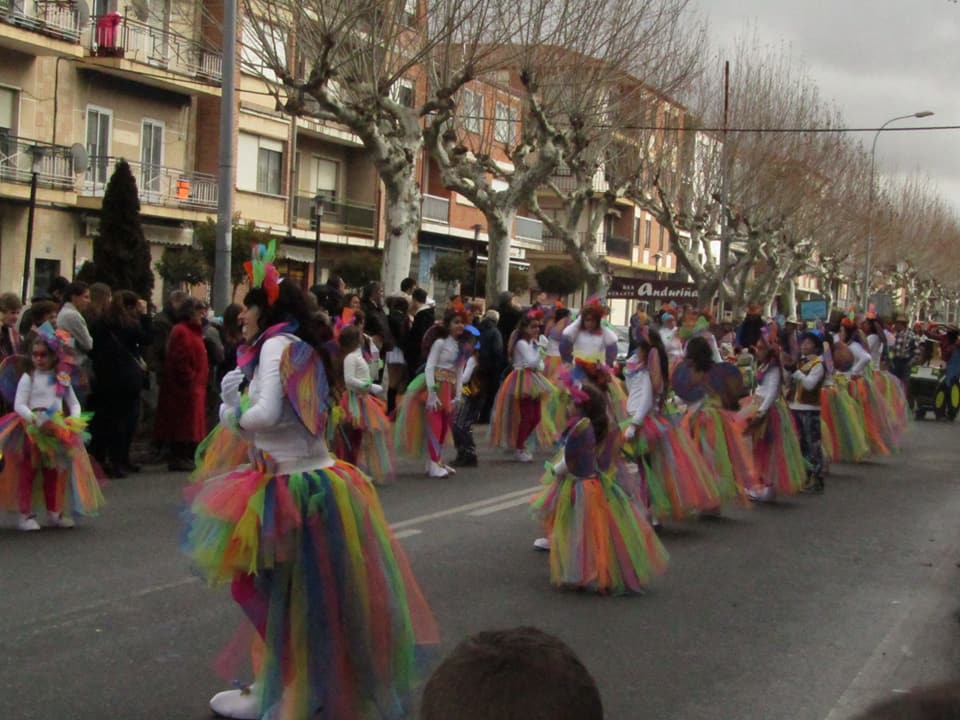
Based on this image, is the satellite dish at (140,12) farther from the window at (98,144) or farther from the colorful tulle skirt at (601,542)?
the colorful tulle skirt at (601,542)

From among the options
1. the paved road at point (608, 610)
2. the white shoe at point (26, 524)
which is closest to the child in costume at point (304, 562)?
the paved road at point (608, 610)

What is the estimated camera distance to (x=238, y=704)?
5348 millimetres

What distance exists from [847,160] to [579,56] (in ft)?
91.5

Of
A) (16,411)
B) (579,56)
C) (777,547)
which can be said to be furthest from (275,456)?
(579,56)

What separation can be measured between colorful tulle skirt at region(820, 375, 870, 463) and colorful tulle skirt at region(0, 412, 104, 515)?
8878 millimetres

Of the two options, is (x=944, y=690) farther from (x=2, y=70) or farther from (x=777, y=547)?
(x=2, y=70)

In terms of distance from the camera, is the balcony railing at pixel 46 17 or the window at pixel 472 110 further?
the window at pixel 472 110

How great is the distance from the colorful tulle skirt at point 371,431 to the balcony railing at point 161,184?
19.2m

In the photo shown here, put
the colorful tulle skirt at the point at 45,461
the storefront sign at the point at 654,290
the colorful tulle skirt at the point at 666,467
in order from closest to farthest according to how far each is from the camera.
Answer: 1. the colorful tulle skirt at the point at 45,461
2. the colorful tulle skirt at the point at 666,467
3. the storefront sign at the point at 654,290

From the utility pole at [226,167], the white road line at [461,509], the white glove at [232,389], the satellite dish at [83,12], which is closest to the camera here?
the white glove at [232,389]

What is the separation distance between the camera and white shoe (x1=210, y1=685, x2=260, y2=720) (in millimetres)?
5305

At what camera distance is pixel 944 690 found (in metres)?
1.45

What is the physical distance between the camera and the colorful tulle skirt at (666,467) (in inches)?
388

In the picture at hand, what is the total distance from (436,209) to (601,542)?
37139 mm
